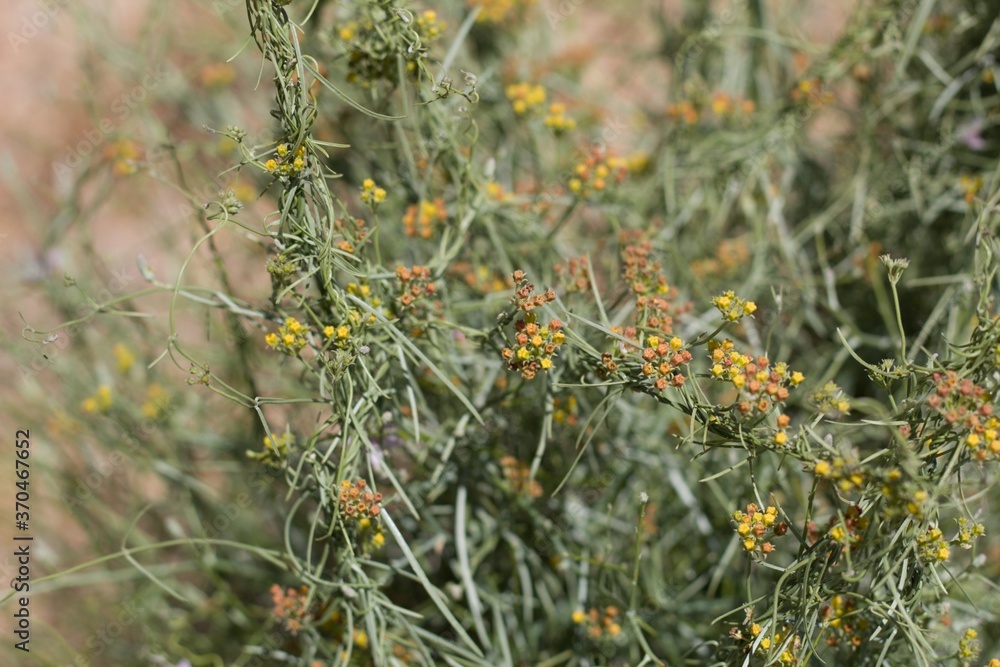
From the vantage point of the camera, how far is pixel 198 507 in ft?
4.32

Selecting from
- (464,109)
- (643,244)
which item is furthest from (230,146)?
(643,244)

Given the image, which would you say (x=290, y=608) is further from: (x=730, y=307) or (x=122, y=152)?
(x=122, y=152)

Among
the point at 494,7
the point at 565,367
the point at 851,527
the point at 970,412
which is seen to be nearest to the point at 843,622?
the point at 851,527

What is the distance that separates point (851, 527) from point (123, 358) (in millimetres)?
1107

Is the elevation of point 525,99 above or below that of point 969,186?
above

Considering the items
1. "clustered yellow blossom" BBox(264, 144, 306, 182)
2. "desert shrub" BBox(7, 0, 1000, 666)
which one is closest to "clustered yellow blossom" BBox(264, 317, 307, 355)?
"desert shrub" BBox(7, 0, 1000, 666)

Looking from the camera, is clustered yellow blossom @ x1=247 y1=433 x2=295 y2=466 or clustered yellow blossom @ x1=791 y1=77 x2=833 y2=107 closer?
clustered yellow blossom @ x1=247 y1=433 x2=295 y2=466

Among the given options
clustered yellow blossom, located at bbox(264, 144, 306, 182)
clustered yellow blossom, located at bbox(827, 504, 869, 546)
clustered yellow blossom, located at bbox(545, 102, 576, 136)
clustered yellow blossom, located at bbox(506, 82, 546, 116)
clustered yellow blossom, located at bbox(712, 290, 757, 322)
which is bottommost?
clustered yellow blossom, located at bbox(827, 504, 869, 546)

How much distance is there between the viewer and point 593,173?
103 centimetres

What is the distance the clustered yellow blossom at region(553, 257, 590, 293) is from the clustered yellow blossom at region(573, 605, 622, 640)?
36cm

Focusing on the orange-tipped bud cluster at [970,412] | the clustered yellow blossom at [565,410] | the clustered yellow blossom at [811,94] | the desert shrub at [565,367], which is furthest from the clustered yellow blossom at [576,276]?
the clustered yellow blossom at [811,94]

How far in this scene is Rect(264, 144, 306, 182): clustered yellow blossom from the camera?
71 centimetres

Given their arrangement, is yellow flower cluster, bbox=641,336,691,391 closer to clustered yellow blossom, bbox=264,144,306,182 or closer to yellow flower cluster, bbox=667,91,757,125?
clustered yellow blossom, bbox=264,144,306,182

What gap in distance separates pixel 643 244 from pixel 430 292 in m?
0.23
